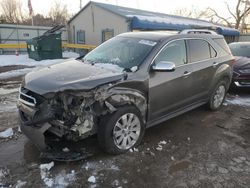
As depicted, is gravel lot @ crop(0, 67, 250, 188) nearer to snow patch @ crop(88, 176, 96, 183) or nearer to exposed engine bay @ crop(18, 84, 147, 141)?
snow patch @ crop(88, 176, 96, 183)

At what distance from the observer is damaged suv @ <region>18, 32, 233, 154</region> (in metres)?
3.56

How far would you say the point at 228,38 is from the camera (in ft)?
88.2

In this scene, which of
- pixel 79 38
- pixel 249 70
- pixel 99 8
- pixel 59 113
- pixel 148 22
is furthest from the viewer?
pixel 79 38

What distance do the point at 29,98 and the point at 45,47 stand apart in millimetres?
12000

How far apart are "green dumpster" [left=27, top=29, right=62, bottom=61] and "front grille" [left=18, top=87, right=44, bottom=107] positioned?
37.6 feet

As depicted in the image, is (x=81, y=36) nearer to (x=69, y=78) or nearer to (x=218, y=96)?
(x=218, y=96)

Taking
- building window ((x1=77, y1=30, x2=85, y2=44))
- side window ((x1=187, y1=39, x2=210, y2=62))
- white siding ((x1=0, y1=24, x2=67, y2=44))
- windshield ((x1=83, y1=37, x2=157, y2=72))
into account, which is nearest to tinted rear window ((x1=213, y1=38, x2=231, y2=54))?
side window ((x1=187, y1=39, x2=210, y2=62))

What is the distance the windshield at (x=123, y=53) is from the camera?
4332 mm

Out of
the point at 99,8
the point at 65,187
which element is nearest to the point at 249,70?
the point at 65,187

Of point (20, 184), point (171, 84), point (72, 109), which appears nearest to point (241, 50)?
point (171, 84)

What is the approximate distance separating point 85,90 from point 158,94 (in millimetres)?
1390

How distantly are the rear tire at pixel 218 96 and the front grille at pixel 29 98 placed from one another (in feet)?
12.8

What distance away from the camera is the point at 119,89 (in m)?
3.84

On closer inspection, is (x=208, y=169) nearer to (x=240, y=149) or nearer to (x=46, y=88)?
(x=240, y=149)
